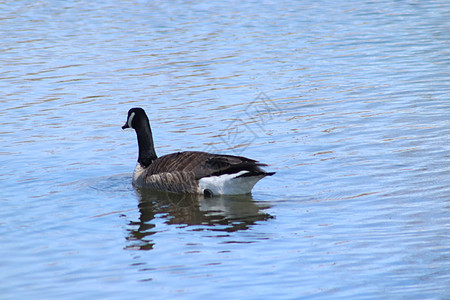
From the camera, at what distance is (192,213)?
1156 centimetres

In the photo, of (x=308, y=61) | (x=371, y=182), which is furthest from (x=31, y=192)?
(x=308, y=61)

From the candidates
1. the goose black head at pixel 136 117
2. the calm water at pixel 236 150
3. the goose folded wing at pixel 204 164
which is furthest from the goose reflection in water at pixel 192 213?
the goose black head at pixel 136 117

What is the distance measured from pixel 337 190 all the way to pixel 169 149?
4.37 metres

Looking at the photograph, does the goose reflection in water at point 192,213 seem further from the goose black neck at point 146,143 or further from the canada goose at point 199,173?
the goose black neck at point 146,143

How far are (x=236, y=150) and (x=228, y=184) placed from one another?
8.55 ft

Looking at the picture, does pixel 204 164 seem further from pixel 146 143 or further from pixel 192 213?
pixel 146 143

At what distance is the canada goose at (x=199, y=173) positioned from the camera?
1194 centimetres

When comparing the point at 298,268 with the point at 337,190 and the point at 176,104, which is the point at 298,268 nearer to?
the point at 337,190

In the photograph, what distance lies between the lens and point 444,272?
8.20m

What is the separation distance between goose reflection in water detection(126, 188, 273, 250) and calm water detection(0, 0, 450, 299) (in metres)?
0.05

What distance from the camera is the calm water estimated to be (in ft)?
28.2

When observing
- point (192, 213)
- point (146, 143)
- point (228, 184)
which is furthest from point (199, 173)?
point (146, 143)

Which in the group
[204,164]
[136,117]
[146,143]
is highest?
[136,117]

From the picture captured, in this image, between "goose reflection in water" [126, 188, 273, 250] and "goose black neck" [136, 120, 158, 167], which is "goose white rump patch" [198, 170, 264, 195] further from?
"goose black neck" [136, 120, 158, 167]
